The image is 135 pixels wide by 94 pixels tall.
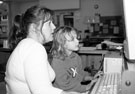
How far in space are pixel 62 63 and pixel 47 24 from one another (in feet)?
1.83

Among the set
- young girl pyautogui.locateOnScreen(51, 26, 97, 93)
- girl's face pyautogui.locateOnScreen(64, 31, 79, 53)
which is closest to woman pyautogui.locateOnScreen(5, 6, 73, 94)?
young girl pyautogui.locateOnScreen(51, 26, 97, 93)

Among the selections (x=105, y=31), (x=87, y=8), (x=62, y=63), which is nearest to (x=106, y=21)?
(x=105, y=31)

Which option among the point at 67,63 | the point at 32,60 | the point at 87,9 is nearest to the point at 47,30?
the point at 32,60

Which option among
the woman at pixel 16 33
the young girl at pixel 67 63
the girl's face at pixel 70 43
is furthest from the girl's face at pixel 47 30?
the girl's face at pixel 70 43

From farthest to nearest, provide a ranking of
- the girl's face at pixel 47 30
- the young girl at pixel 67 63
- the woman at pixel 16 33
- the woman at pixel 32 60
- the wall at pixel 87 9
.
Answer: the wall at pixel 87 9 → the young girl at pixel 67 63 → the woman at pixel 16 33 → the girl's face at pixel 47 30 → the woman at pixel 32 60

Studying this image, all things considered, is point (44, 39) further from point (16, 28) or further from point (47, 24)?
point (16, 28)

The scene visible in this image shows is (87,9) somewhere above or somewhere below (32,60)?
above

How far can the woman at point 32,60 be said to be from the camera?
0.83 m

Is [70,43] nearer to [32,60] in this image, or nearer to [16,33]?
[16,33]

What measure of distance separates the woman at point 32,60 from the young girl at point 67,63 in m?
0.41

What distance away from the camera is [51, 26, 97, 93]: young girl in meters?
1.43

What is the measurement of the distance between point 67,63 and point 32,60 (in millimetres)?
710

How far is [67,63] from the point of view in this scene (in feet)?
5.01

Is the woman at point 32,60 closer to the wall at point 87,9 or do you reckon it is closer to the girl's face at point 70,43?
the girl's face at point 70,43
